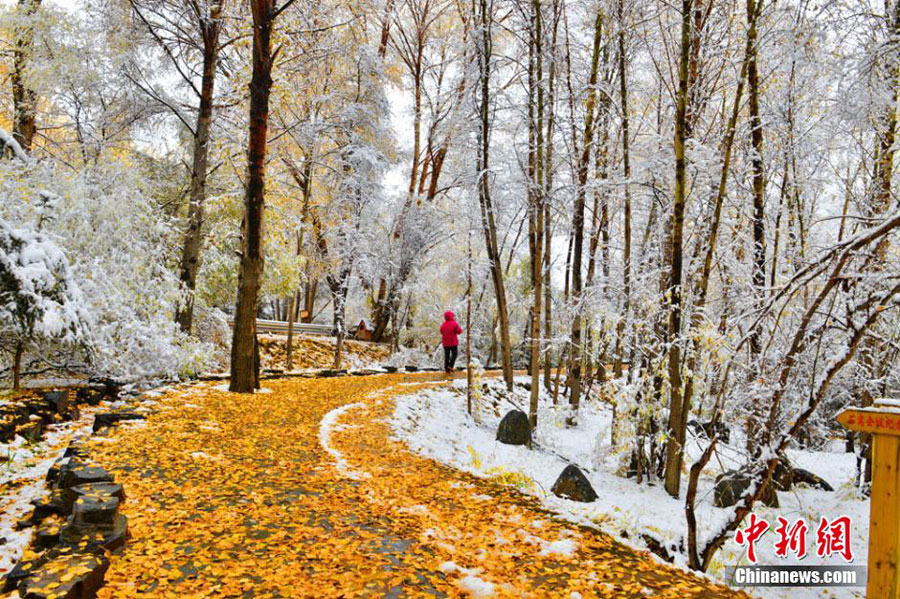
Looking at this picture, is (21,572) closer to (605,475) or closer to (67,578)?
(67,578)

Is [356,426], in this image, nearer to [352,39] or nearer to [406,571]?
[406,571]

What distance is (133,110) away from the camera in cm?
1114

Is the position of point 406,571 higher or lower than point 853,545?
higher

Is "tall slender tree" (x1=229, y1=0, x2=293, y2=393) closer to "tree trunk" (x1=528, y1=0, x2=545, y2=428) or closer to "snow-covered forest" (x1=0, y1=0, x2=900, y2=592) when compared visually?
"snow-covered forest" (x1=0, y1=0, x2=900, y2=592)

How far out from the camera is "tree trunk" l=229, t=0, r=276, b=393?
829 cm

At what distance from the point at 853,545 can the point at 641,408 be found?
2853mm

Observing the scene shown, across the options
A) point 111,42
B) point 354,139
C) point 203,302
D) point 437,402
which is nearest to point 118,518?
point 437,402

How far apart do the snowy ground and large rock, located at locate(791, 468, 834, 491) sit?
0.13 metres

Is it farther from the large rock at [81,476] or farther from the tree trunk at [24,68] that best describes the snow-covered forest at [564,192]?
the large rock at [81,476]

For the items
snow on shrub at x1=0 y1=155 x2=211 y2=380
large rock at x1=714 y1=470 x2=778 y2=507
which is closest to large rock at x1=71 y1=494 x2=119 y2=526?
snow on shrub at x1=0 y1=155 x2=211 y2=380

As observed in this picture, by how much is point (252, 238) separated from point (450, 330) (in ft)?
22.5

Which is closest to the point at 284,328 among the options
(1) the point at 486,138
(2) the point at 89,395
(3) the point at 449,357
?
(3) the point at 449,357

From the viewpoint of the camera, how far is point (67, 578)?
2424 millimetres

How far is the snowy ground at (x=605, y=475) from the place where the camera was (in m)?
4.82
